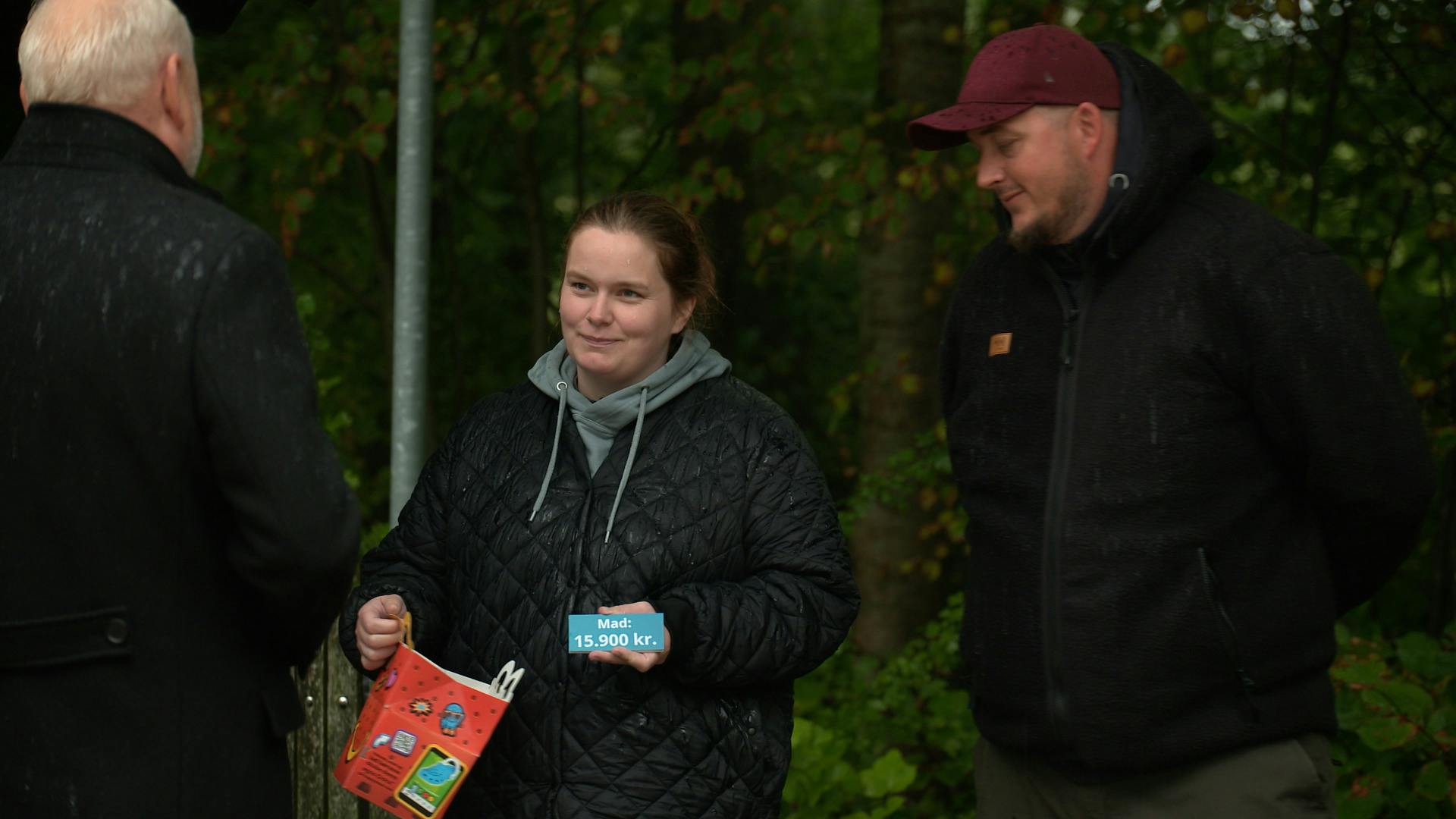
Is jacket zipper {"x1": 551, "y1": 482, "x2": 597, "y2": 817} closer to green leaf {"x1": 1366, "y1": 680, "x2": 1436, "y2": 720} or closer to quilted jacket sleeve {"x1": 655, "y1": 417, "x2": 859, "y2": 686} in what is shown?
quilted jacket sleeve {"x1": 655, "y1": 417, "x2": 859, "y2": 686}

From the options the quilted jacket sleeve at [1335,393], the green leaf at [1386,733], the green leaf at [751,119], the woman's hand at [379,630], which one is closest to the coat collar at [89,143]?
the woman's hand at [379,630]

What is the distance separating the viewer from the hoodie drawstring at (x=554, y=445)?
2770mm

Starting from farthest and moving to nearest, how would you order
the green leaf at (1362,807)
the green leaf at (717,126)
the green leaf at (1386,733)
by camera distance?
the green leaf at (717,126) → the green leaf at (1362,807) → the green leaf at (1386,733)

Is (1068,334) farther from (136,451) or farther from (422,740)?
(136,451)

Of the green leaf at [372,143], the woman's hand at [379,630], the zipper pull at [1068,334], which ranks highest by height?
the green leaf at [372,143]

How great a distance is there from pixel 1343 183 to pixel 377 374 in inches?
222

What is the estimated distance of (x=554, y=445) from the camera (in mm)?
2822

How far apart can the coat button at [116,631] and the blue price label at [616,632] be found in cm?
70

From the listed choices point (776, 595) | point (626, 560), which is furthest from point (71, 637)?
point (776, 595)

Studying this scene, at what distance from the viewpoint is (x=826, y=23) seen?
38.8ft

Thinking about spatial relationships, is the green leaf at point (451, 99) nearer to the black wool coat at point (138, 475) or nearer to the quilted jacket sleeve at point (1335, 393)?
the black wool coat at point (138, 475)

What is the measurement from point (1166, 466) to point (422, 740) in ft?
4.37

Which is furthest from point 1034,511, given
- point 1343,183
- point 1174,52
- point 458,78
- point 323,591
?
point 458,78

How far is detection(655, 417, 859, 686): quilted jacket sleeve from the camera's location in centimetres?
262
